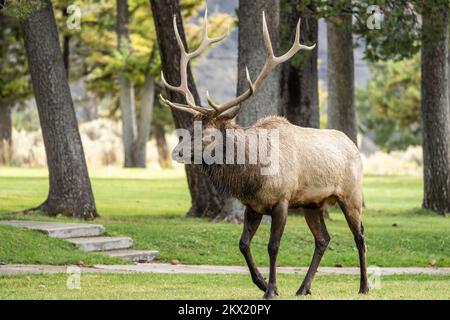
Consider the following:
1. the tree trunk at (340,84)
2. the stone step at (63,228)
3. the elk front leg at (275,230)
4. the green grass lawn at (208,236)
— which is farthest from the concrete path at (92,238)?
the tree trunk at (340,84)

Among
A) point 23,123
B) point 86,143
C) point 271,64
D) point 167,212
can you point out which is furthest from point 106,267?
point 23,123

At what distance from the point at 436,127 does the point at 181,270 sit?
11.7 metres

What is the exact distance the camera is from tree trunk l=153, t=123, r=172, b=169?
47.4 meters

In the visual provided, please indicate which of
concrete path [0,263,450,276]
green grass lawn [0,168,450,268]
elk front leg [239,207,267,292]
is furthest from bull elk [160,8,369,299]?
green grass lawn [0,168,450,268]

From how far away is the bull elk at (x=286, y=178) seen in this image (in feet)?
40.0

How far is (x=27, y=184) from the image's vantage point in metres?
30.7

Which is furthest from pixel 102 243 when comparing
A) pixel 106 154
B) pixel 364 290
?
pixel 106 154

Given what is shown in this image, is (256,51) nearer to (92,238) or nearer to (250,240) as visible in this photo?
(92,238)

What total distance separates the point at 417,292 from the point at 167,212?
12.4 m

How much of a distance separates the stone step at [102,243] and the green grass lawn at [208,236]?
277mm

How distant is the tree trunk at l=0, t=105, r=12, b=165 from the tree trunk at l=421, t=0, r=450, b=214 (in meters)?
18.6

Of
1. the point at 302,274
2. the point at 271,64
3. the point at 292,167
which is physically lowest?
the point at 302,274

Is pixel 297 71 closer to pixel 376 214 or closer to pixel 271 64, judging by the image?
pixel 376 214

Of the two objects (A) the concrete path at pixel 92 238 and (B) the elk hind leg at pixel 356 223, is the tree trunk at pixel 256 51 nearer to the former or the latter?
(A) the concrete path at pixel 92 238
